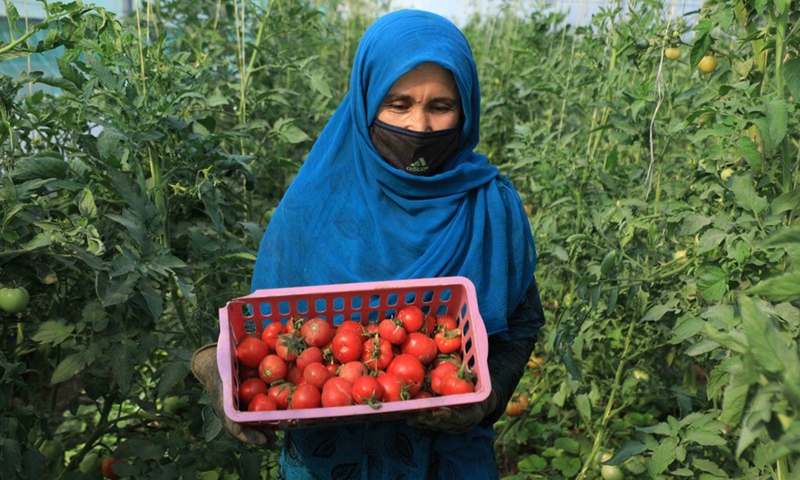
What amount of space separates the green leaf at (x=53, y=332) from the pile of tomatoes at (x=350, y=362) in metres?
0.67

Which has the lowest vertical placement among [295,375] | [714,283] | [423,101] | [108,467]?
[108,467]

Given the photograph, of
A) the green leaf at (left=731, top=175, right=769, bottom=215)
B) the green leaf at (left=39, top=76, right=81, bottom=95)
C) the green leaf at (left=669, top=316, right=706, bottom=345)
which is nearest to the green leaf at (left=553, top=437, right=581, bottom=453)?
the green leaf at (left=669, top=316, right=706, bottom=345)

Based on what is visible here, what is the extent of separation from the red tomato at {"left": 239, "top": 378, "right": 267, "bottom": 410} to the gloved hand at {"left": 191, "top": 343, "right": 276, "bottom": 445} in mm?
41

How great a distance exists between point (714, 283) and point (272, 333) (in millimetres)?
1020

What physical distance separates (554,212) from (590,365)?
0.58 m

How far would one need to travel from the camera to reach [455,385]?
1469 mm

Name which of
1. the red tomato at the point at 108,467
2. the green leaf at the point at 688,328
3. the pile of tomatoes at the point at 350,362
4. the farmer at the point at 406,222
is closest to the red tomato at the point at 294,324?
the pile of tomatoes at the point at 350,362

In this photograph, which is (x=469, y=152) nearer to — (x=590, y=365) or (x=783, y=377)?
(x=783, y=377)

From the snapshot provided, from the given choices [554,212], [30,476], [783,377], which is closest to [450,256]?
[783,377]

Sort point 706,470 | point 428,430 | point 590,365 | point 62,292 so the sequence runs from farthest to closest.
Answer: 1. point 590,365
2. point 62,292
3. point 706,470
4. point 428,430

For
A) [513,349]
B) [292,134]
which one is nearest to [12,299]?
[513,349]

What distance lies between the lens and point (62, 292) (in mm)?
2395

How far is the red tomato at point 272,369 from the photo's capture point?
5.03ft

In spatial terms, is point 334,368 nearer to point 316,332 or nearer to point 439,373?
point 316,332
